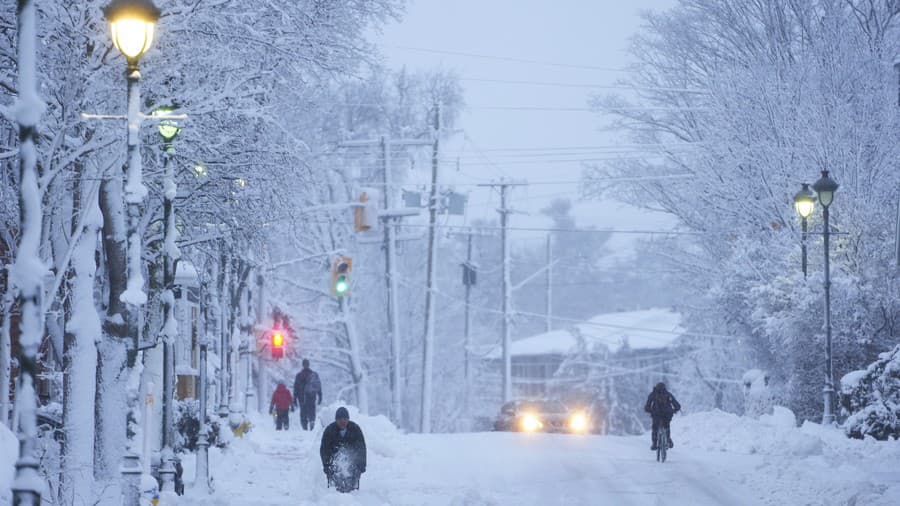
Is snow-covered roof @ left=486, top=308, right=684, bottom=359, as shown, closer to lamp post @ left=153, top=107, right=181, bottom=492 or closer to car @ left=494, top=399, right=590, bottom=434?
car @ left=494, top=399, right=590, bottom=434

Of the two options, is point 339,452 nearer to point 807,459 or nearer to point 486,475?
point 486,475

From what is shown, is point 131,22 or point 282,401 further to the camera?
point 282,401

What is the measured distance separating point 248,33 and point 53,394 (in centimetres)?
985

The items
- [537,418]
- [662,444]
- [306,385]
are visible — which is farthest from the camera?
[537,418]

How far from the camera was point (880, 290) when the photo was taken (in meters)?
28.8

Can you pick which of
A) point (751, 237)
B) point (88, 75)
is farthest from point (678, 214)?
point (88, 75)

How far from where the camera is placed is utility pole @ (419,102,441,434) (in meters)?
45.6

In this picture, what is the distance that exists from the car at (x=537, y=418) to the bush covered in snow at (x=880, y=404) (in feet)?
62.7

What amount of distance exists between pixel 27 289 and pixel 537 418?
36.2 metres

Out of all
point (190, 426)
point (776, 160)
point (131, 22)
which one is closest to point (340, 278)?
point (190, 426)

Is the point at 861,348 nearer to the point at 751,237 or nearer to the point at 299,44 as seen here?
the point at 751,237

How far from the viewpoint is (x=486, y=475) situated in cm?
2150

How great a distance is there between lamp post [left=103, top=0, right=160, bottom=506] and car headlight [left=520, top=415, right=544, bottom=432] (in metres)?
29.0

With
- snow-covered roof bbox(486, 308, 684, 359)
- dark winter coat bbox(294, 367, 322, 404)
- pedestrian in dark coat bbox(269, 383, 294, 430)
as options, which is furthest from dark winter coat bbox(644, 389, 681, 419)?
snow-covered roof bbox(486, 308, 684, 359)
